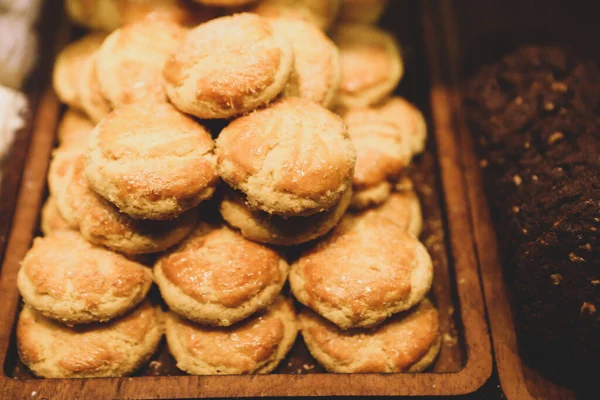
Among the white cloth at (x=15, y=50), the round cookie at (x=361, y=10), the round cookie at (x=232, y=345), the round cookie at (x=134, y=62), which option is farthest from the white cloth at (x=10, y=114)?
the round cookie at (x=361, y=10)

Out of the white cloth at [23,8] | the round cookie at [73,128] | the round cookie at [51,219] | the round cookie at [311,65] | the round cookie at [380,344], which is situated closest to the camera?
the round cookie at [380,344]

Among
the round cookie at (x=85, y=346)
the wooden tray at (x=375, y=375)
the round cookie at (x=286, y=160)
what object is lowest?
the round cookie at (x=85, y=346)

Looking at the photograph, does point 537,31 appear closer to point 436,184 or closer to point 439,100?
point 439,100

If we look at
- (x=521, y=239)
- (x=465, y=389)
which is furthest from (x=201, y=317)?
(x=521, y=239)

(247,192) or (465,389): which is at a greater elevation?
(247,192)

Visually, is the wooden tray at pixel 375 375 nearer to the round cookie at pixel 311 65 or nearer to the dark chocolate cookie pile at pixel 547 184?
the dark chocolate cookie pile at pixel 547 184

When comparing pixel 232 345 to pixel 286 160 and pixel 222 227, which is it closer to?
pixel 222 227
